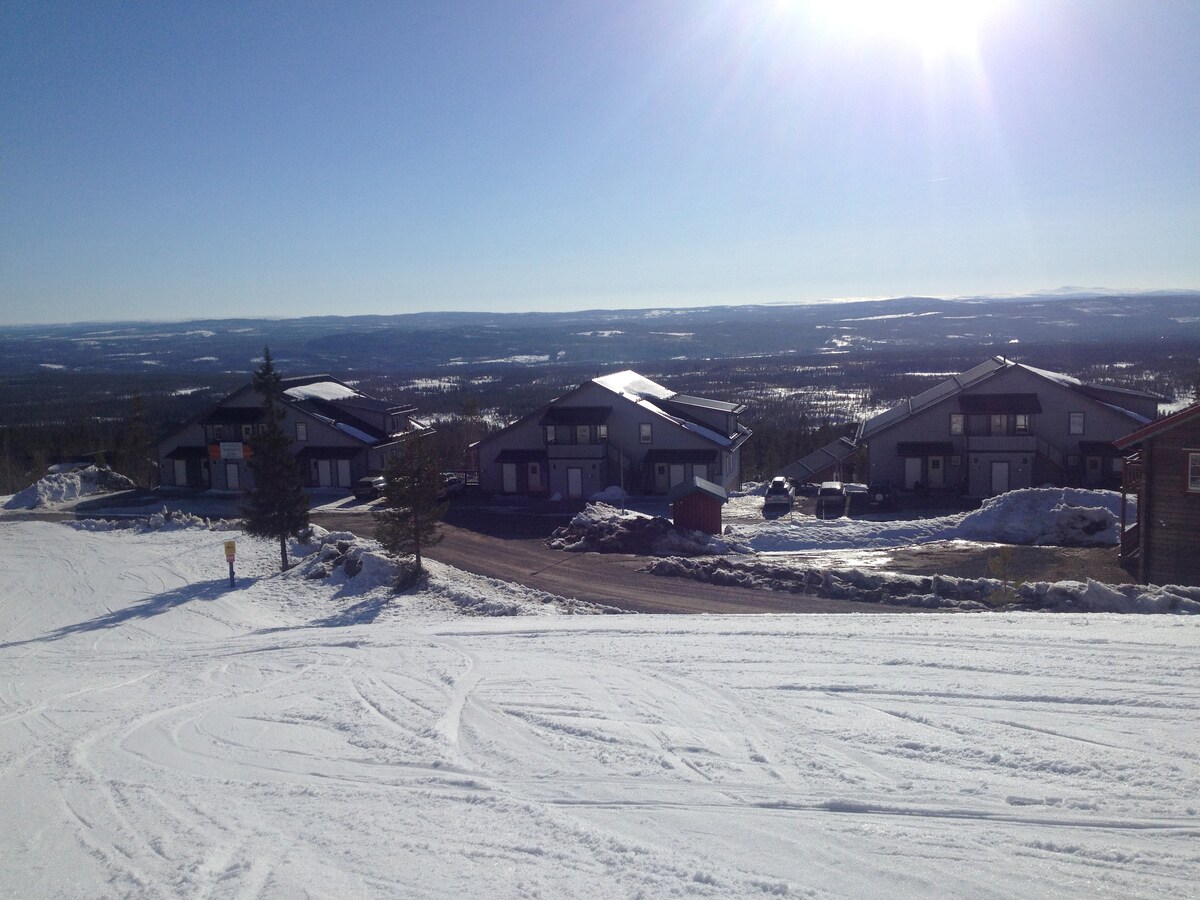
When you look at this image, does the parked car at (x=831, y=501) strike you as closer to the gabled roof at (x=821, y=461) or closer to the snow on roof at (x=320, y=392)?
the gabled roof at (x=821, y=461)

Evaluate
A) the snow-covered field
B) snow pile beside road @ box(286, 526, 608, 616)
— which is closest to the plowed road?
snow pile beside road @ box(286, 526, 608, 616)

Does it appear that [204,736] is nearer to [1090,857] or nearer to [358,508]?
[1090,857]

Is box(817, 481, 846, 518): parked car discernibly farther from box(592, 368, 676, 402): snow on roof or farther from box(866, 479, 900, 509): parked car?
box(592, 368, 676, 402): snow on roof

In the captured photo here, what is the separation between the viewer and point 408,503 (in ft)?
78.0

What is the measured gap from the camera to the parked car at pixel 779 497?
36.4 meters

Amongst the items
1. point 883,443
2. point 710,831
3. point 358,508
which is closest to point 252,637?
point 710,831

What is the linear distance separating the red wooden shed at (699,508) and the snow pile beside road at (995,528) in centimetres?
96

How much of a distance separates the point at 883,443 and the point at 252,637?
104ft

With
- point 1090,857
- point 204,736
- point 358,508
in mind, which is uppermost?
point 1090,857

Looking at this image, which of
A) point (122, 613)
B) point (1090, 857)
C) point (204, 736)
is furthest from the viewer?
point (122, 613)

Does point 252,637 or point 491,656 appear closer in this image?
point 491,656

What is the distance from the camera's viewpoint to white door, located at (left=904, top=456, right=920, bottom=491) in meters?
41.1

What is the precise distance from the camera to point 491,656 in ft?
A: 45.4

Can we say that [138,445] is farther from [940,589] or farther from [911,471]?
[940,589]
